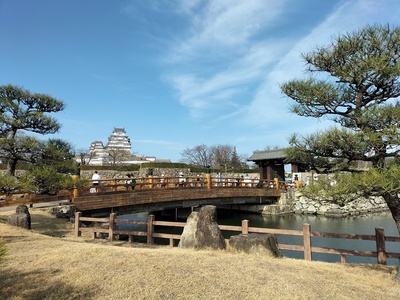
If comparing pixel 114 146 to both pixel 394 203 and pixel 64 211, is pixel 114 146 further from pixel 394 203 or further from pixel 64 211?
pixel 394 203

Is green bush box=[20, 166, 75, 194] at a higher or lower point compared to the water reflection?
higher

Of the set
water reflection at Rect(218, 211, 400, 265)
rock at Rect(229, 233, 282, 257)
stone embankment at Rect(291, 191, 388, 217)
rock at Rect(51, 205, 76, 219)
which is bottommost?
water reflection at Rect(218, 211, 400, 265)

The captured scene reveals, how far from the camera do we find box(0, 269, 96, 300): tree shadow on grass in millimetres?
4836

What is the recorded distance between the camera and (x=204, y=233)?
28.9ft

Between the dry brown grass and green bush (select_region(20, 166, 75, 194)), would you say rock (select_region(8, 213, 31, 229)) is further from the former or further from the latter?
the dry brown grass

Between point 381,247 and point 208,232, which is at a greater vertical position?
point 208,232

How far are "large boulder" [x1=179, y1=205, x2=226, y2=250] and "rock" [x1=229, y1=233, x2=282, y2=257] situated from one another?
0.48 m

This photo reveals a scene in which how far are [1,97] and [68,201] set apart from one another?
24.5 feet

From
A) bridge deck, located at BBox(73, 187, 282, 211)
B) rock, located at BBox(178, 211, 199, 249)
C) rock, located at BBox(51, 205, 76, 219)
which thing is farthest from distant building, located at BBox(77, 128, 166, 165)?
rock, located at BBox(178, 211, 199, 249)

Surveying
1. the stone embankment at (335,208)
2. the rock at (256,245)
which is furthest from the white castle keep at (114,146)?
the rock at (256,245)

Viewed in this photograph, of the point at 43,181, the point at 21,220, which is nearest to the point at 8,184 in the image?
the point at 43,181

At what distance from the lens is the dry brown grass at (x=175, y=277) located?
500 centimetres

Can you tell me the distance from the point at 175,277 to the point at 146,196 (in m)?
11.6

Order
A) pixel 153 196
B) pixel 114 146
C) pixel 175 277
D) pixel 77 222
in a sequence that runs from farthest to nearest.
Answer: pixel 114 146
pixel 153 196
pixel 77 222
pixel 175 277
